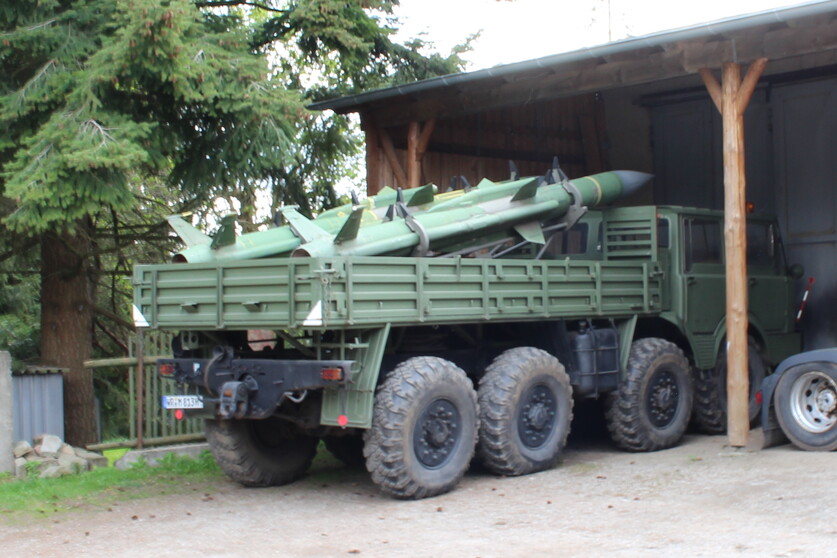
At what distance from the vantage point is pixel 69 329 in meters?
13.8

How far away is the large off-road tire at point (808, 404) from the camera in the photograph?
998 centimetres

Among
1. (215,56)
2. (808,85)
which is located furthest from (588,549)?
(808,85)

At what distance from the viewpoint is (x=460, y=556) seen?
6543 millimetres

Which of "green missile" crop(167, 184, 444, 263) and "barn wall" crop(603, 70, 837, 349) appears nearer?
"green missile" crop(167, 184, 444, 263)

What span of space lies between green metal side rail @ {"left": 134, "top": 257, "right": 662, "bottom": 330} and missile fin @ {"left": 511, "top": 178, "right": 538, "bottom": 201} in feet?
2.67

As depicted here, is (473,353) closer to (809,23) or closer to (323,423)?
(323,423)

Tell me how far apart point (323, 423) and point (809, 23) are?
20.2ft

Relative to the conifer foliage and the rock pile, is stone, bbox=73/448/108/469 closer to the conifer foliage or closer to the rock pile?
the rock pile

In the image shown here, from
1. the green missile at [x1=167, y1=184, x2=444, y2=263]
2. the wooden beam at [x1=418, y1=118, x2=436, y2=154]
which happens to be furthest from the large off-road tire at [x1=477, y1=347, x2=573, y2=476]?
the wooden beam at [x1=418, y1=118, x2=436, y2=154]

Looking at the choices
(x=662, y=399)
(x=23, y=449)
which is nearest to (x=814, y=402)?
(x=662, y=399)

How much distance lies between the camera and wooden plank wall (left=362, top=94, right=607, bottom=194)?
14508 millimetres

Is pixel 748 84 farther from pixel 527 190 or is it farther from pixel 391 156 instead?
pixel 391 156

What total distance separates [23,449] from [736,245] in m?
7.53

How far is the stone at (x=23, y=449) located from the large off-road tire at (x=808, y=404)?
7586mm
